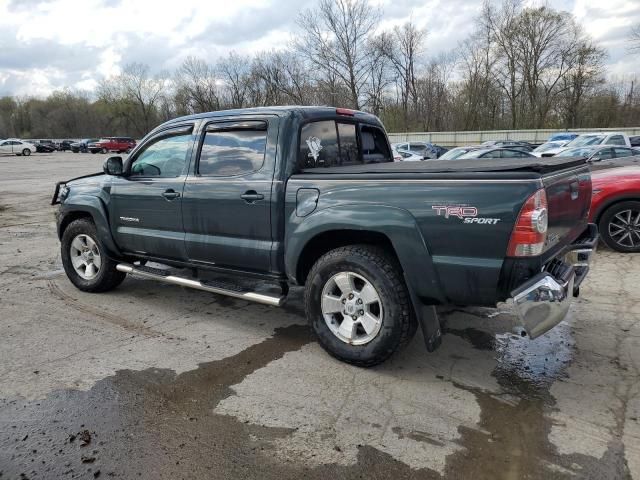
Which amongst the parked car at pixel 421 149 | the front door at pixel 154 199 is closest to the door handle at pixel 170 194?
the front door at pixel 154 199

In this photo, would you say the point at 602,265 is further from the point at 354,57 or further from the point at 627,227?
the point at 354,57

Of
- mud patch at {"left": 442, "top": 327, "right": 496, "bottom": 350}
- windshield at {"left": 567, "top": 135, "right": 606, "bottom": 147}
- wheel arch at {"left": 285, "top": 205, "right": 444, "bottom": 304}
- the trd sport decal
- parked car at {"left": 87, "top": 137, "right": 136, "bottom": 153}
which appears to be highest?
parked car at {"left": 87, "top": 137, "right": 136, "bottom": 153}

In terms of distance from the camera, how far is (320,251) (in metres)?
4.09

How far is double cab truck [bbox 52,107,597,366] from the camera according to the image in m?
3.12

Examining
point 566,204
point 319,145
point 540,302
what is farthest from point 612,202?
point 540,302

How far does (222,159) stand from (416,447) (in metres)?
2.86

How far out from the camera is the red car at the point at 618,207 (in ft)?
23.0

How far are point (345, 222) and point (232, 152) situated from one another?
139cm

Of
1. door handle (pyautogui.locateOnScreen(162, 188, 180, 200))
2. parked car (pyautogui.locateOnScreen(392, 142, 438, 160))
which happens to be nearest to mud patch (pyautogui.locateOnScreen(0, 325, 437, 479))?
door handle (pyautogui.locateOnScreen(162, 188, 180, 200))

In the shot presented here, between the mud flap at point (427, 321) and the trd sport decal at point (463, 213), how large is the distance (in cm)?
57

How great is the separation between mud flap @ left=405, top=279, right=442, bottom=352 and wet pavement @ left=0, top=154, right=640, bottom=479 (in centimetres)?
34

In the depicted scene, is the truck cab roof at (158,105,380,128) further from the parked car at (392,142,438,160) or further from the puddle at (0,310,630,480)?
the parked car at (392,142,438,160)

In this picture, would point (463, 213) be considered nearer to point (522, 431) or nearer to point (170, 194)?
point (522, 431)

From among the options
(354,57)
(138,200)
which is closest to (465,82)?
(354,57)
